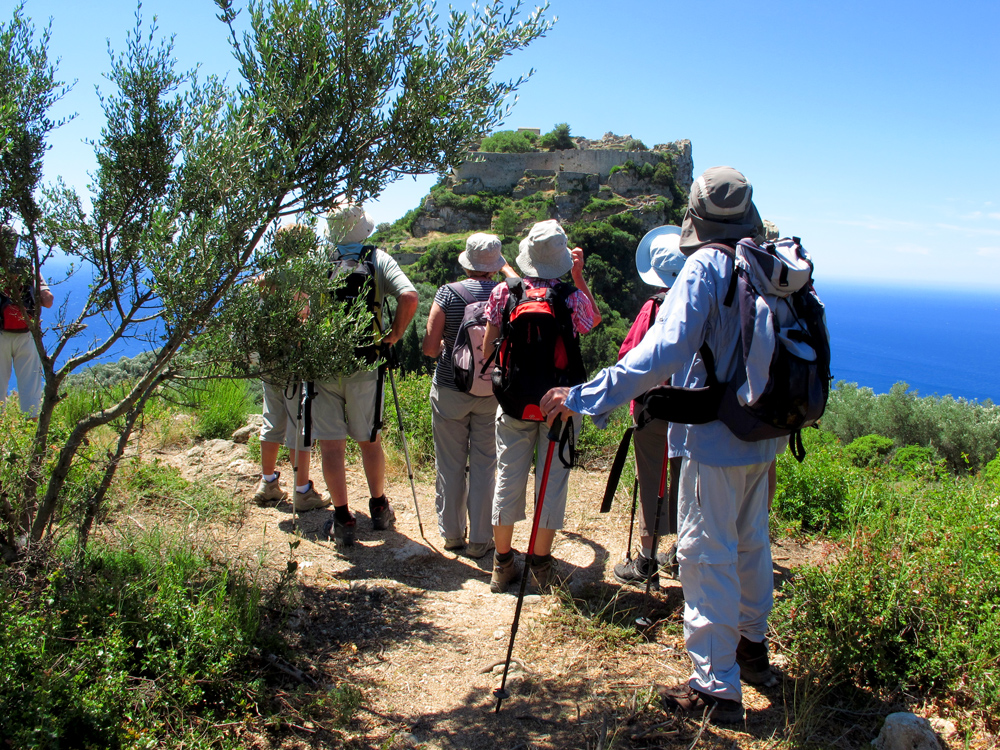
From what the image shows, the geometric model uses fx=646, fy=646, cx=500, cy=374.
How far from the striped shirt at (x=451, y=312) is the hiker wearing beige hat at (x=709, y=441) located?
1395mm

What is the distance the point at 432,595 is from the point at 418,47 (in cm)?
265

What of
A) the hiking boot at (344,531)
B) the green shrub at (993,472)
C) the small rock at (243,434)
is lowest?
the hiking boot at (344,531)

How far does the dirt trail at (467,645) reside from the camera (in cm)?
231

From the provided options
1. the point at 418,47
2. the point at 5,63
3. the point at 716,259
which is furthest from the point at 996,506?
the point at 5,63

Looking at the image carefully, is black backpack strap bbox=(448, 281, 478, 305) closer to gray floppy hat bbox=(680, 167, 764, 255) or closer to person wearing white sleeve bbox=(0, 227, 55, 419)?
gray floppy hat bbox=(680, 167, 764, 255)

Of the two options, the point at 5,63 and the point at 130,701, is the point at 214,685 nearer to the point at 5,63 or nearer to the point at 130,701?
the point at 130,701

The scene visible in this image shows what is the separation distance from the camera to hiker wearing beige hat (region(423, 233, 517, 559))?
3672 mm

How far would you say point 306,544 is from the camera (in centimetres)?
396

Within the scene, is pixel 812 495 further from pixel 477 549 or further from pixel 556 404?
pixel 556 404

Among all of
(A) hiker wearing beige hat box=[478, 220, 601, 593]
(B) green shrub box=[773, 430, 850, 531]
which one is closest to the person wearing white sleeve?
(A) hiker wearing beige hat box=[478, 220, 601, 593]

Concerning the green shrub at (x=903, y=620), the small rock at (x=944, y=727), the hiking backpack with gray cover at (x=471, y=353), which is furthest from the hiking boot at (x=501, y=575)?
the small rock at (x=944, y=727)

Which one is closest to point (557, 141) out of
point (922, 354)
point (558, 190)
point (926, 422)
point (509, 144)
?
point (509, 144)

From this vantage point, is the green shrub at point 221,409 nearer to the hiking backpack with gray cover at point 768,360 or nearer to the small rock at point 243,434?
the small rock at point 243,434

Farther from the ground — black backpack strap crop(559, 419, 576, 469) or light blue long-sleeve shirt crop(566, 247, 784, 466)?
light blue long-sleeve shirt crop(566, 247, 784, 466)
